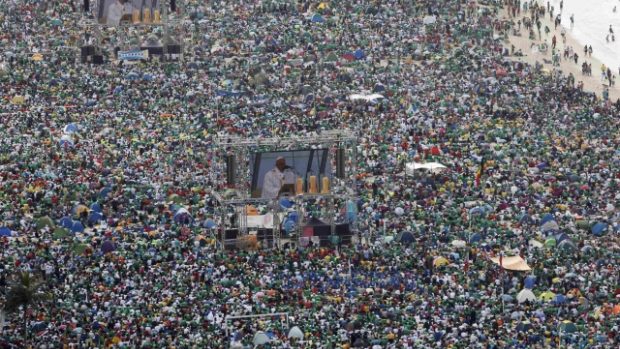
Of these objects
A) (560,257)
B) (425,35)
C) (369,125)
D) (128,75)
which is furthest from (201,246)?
(425,35)

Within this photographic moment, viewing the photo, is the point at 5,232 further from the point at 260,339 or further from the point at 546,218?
the point at 546,218

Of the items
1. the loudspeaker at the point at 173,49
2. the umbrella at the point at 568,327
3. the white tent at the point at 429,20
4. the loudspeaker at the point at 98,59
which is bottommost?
the umbrella at the point at 568,327

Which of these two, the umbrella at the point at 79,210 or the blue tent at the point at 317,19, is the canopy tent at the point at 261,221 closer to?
the umbrella at the point at 79,210

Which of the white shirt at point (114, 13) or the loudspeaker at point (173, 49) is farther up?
the white shirt at point (114, 13)

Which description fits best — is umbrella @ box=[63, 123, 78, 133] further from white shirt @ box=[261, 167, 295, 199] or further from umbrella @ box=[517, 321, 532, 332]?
umbrella @ box=[517, 321, 532, 332]

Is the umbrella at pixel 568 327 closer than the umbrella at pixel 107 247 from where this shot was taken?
Yes

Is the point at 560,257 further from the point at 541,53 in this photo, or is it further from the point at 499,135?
the point at 541,53

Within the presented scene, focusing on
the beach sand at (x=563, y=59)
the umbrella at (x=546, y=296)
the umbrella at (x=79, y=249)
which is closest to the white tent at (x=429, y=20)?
the beach sand at (x=563, y=59)
